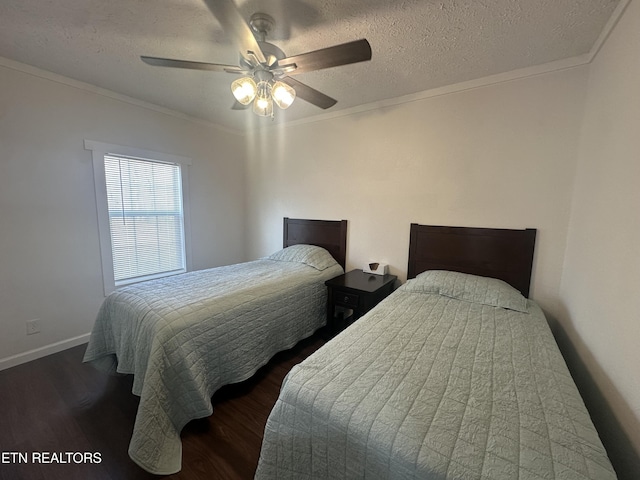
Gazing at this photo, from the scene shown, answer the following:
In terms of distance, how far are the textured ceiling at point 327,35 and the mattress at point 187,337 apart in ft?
5.58

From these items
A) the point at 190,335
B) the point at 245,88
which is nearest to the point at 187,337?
the point at 190,335

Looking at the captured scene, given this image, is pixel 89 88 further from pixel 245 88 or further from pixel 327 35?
pixel 327 35

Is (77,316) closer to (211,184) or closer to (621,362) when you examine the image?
(211,184)

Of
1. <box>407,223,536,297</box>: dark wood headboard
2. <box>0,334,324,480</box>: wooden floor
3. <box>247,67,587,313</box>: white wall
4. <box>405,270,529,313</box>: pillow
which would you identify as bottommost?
<box>0,334,324,480</box>: wooden floor

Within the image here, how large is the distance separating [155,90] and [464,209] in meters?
3.03

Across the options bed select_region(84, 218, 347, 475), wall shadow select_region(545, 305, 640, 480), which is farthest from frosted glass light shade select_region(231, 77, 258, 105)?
wall shadow select_region(545, 305, 640, 480)

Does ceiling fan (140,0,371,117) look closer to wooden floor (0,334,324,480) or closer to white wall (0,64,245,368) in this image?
white wall (0,64,245,368)

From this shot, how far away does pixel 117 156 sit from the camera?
261 cm

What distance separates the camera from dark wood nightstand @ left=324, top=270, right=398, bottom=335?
2.26m

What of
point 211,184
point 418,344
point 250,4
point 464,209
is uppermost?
point 250,4

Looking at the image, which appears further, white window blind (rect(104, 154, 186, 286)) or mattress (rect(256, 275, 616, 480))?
white window blind (rect(104, 154, 186, 286))

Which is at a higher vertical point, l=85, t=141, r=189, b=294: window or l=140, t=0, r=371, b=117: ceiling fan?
l=140, t=0, r=371, b=117: ceiling fan

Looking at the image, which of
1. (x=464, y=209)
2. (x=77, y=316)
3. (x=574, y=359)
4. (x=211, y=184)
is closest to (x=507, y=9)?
(x=464, y=209)

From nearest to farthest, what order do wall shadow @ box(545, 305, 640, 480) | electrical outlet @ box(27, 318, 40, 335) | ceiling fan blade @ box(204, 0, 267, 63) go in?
1. wall shadow @ box(545, 305, 640, 480)
2. ceiling fan blade @ box(204, 0, 267, 63)
3. electrical outlet @ box(27, 318, 40, 335)
